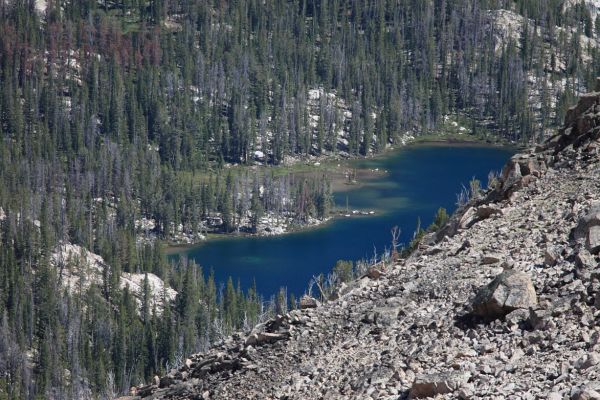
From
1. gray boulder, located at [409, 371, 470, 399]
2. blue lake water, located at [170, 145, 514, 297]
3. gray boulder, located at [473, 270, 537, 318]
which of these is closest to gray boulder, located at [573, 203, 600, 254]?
gray boulder, located at [473, 270, 537, 318]

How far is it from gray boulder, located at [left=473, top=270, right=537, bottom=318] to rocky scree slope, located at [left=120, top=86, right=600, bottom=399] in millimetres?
34

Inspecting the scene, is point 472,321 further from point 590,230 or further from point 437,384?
point 590,230

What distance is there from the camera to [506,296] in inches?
1126

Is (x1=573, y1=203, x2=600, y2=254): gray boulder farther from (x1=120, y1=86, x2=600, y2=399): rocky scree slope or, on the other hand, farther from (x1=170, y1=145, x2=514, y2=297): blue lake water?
(x1=170, y1=145, x2=514, y2=297): blue lake water

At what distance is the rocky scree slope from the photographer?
1007 inches

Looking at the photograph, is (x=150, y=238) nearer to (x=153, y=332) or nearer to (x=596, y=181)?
(x=153, y=332)

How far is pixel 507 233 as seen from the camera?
34.5 metres

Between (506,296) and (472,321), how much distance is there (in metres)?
1.10

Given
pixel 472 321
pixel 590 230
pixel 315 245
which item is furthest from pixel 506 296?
pixel 315 245

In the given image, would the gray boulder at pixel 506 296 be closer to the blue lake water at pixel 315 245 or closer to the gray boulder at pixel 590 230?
the gray boulder at pixel 590 230

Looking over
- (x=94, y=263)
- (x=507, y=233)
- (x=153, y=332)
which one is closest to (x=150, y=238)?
(x=94, y=263)

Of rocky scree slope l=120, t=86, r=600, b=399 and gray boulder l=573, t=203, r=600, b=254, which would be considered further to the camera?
gray boulder l=573, t=203, r=600, b=254

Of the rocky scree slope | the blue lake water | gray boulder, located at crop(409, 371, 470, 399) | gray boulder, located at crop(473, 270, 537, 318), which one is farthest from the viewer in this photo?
the blue lake water

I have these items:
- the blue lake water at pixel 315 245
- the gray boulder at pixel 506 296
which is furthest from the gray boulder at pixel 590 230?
the blue lake water at pixel 315 245
